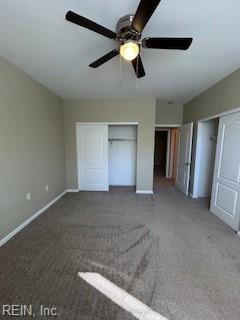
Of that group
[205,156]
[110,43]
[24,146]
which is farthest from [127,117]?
[24,146]

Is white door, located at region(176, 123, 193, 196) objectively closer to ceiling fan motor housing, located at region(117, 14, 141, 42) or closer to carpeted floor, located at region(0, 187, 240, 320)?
carpeted floor, located at region(0, 187, 240, 320)

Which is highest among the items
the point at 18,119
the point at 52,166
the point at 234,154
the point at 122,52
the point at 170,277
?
the point at 122,52

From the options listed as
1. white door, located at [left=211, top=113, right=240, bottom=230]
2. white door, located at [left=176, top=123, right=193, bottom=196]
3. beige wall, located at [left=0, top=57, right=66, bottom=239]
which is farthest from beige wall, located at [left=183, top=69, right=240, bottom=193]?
beige wall, located at [left=0, top=57, right=66, bottom=239]

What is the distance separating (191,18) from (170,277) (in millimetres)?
2707

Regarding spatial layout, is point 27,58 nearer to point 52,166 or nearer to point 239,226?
point 52,166

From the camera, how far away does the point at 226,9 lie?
58.2 inches

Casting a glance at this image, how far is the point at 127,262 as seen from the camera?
2014 millimetres

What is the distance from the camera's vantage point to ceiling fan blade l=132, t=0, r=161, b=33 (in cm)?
115

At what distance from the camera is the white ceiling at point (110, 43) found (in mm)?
1475

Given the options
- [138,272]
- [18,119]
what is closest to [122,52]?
[18,119]

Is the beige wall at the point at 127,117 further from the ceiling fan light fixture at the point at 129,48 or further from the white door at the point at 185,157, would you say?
the ceiling fan light fixture at the point at 129,48

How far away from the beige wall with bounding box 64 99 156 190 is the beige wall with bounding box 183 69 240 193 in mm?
1087

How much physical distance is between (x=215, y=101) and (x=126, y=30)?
8.66ft

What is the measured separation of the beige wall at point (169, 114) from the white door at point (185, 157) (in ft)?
1.58
